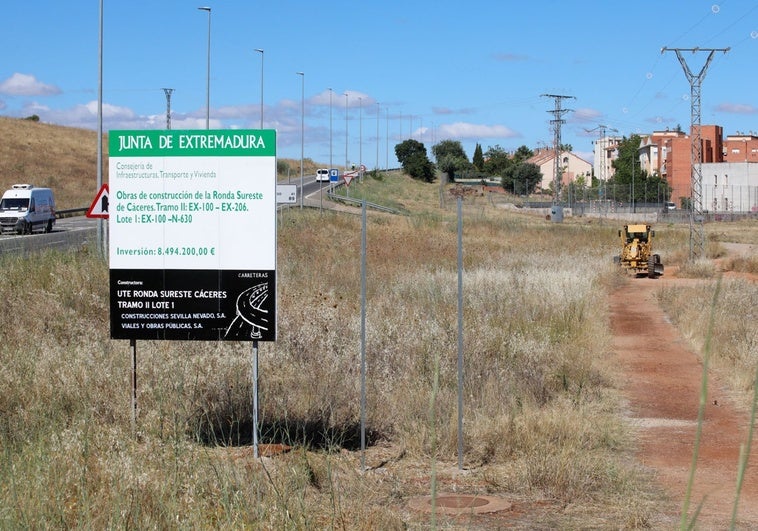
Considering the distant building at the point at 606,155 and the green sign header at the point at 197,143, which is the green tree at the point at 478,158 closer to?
the distant building at the point at 606,155

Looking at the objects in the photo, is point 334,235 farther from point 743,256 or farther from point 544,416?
point 544,416

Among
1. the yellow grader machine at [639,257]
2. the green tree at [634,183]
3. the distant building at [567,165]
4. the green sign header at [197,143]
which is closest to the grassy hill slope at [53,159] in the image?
the green tree at [634,183]

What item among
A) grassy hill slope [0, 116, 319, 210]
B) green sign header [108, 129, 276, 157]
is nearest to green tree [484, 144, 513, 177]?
grassy hill slope [0, 116, 319, 210]

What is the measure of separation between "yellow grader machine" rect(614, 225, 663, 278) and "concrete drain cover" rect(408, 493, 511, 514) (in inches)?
1173

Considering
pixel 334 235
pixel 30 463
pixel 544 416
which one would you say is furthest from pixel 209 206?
pixel 334 235

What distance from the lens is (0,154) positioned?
92438mm

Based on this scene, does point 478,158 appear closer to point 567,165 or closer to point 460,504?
point 567,165

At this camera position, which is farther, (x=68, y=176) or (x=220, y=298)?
(x=68, y=176)

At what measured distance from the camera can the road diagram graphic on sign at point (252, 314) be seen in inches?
322

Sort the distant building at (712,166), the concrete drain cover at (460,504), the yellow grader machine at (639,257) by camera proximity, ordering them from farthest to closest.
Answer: the distant building at (712,166)
the yellow grader machine at (639,257)
the concrete drain cover at (460,504)

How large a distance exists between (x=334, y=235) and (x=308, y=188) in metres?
56.2

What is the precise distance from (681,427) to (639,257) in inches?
1070

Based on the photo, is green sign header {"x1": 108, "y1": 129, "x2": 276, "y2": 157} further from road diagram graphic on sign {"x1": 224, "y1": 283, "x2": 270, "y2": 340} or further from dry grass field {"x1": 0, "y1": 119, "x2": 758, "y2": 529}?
dry grass field {"x1": 0, "y1": 119, "x2": 758, "y2": 529}

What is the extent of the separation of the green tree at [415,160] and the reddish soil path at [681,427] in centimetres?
11321
